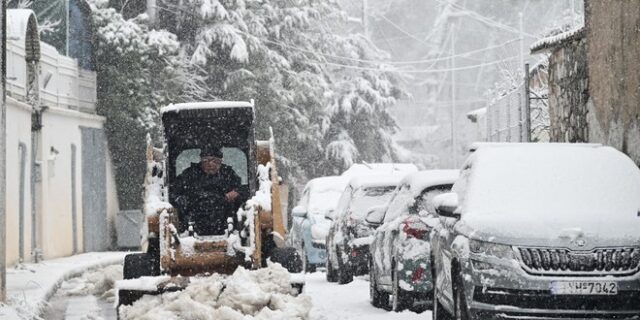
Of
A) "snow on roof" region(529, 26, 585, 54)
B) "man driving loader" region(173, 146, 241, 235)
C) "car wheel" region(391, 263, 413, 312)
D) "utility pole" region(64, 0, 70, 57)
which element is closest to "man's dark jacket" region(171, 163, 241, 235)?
"man driving loader" region(173, 146, 241, 235)

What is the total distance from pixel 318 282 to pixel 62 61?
595 inches

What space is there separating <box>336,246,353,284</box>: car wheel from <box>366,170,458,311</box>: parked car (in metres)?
3.33

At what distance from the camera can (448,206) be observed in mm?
10766

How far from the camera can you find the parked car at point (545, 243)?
957cm

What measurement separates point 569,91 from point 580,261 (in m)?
9.01

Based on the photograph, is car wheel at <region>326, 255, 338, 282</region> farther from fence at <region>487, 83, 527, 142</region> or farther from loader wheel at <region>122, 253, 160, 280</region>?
loader wheel at <region>122, 253, 160, 280</region>

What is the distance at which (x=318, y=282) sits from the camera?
66.5 ft

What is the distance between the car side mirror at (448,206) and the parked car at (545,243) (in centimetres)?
1

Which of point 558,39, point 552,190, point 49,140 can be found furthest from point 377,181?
point 49,140

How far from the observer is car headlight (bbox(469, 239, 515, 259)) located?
31.9 feet

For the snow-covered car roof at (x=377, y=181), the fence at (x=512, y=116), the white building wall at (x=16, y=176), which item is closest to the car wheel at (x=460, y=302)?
the snow-covered car roof at (x=377, y=181)

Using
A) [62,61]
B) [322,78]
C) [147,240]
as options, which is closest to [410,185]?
[147,240]

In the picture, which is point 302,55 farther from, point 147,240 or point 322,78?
point 147,240

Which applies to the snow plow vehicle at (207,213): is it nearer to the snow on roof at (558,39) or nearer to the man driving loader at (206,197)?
the man driving loader at (206,197)
